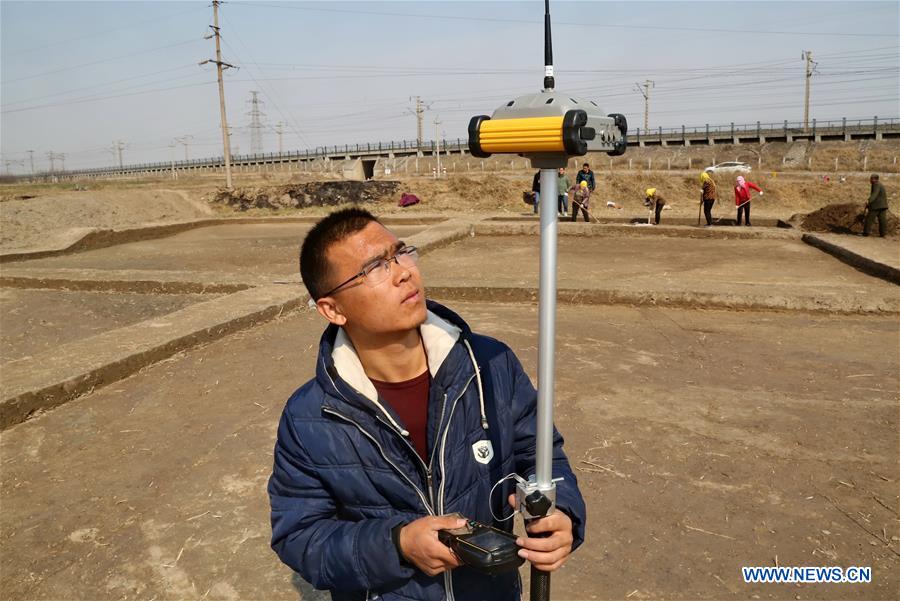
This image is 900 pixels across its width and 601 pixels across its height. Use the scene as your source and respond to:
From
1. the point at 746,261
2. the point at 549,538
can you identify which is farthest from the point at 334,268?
the point at 746,261

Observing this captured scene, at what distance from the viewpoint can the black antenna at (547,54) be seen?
4.24 ft

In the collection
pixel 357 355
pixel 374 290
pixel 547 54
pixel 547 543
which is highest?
pixel 547 54

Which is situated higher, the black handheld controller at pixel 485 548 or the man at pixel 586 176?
the man at pixel 586 176

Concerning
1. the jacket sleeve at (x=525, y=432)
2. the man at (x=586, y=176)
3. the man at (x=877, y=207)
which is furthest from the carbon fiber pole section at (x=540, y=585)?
the man at (x=586, y=176)

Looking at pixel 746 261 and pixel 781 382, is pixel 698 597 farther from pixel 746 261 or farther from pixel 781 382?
pixel 746 261

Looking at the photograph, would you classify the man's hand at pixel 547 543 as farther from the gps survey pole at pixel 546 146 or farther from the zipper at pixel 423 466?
the zipper at pixel 423 466

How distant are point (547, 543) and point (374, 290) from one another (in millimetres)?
784

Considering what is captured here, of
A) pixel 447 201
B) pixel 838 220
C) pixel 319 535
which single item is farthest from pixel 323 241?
pixel 447 201

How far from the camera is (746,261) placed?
35.3 ft

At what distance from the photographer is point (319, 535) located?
1.62m

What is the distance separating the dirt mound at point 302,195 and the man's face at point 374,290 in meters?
25.3

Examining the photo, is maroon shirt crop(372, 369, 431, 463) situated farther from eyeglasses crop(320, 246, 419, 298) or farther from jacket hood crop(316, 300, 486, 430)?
eyeglasses crop(320, 246, 419, 298)

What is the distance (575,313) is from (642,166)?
162 feet

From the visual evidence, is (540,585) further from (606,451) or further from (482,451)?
(606,451)
